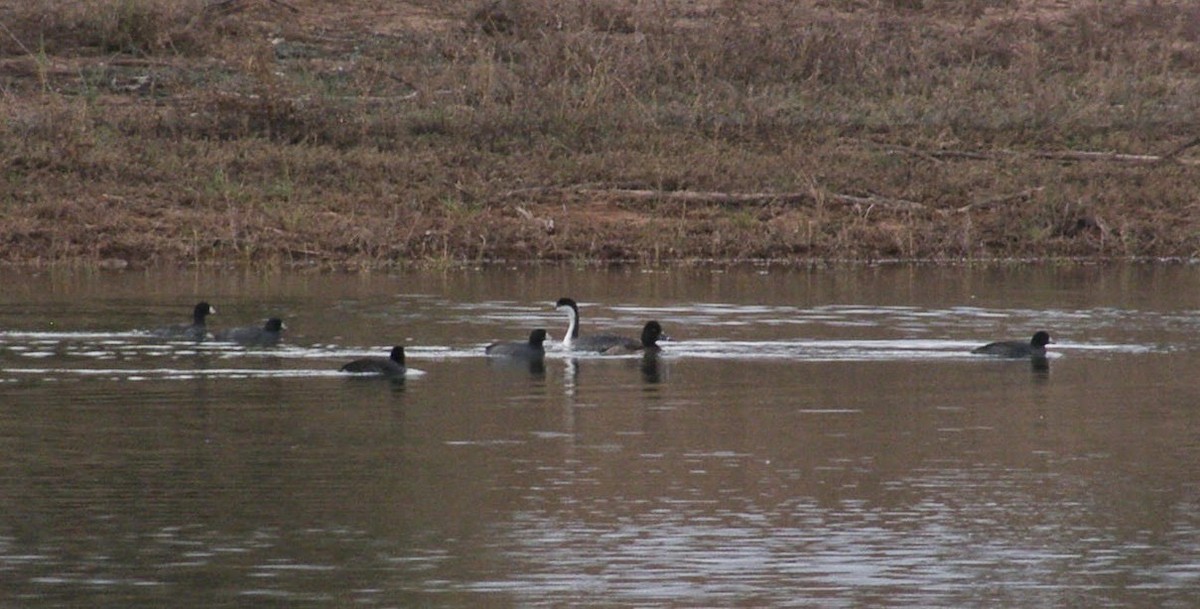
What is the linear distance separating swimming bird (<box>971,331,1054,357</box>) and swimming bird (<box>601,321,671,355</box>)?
2.63 metres

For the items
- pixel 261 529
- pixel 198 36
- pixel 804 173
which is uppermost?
pixel 198 36

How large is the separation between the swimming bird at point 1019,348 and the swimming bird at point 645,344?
8.64 ft

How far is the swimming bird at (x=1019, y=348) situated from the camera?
19.2 metres

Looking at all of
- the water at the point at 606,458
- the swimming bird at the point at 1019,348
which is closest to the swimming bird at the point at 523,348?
the water at the point at 606,458

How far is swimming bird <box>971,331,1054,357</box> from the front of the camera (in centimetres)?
1925

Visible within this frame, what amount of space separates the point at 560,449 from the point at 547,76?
19573 millimetres

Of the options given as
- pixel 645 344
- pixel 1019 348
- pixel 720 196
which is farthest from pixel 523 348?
pixel 720 196

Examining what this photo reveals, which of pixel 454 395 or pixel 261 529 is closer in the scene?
pixel 261 529

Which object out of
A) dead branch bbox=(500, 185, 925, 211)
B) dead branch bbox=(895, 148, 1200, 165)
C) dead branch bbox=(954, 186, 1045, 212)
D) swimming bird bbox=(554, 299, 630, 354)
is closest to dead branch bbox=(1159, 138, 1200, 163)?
dead branch bbox=(895, 148, 1200, 165)

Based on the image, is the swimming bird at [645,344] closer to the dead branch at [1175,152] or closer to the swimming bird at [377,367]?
the swimming bird at [377,367]

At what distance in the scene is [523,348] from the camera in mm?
19422

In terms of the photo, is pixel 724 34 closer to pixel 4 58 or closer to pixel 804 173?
pixel 804 173

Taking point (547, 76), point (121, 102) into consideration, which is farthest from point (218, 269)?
point (547, 76)

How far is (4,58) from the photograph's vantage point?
1336 inches
